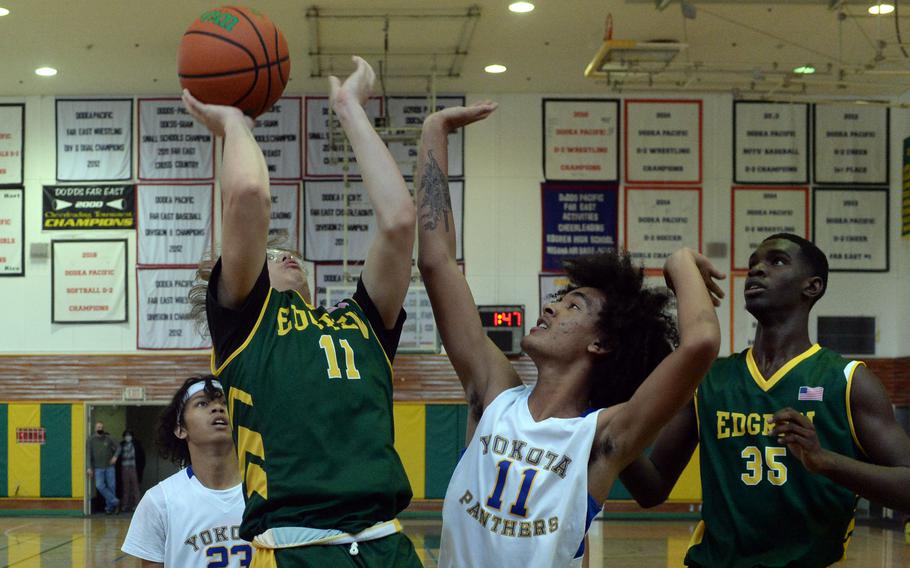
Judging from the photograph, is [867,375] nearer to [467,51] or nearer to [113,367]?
[467,51]

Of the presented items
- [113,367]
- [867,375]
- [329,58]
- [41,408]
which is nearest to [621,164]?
[329,58]

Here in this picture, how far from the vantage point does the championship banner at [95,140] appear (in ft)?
55.3

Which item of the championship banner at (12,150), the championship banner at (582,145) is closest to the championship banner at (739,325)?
the championship banner at (582,145)

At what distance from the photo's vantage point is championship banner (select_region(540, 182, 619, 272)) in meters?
16.8

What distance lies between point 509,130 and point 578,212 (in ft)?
5.38

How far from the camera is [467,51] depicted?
Answer: 48.7 ft

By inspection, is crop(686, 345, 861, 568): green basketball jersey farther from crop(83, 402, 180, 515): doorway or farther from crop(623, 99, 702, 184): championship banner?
crop(83, 402, 180, 515): doorway

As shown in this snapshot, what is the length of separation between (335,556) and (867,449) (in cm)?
190

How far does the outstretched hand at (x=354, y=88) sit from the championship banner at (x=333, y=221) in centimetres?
1332

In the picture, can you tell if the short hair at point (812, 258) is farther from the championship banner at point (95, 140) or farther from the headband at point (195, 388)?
the championship banner at point (95, 140)

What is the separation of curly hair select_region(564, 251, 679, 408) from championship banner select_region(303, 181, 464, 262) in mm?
13126

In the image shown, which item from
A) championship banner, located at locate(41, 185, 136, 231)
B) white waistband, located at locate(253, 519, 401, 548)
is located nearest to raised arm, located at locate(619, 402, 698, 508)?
white waistband, located at locate(253, 519, 401, 548)

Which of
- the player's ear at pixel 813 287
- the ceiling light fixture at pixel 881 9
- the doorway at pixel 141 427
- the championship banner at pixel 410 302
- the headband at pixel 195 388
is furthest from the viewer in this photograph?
the doorway at pixel 141 427

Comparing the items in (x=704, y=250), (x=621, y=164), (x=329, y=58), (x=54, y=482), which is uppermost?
(x=329, y=58)
